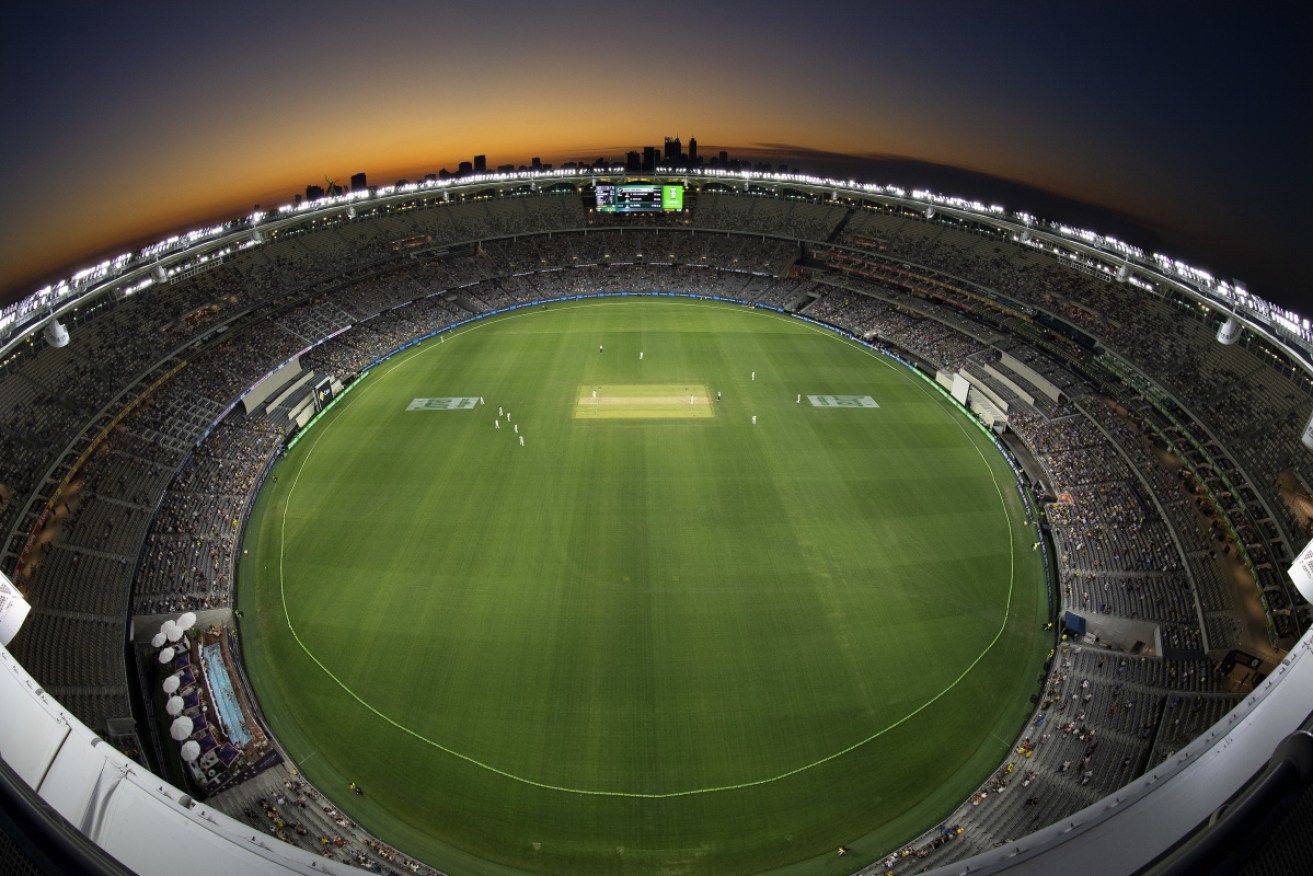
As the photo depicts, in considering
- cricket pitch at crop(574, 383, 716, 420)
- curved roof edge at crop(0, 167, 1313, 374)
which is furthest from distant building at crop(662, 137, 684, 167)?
cricket pitch at crop(574, 383, 716, 420)

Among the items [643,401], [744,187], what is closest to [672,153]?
[744,187]

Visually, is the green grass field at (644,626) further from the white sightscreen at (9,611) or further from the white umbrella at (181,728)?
the white sightscreen at (9,611)

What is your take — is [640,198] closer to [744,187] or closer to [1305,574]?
[744,187]

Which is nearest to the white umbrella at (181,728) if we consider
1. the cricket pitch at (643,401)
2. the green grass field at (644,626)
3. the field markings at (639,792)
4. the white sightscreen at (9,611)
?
the green grass field at (644,626)

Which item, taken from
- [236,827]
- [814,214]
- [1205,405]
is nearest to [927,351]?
[1205,405]

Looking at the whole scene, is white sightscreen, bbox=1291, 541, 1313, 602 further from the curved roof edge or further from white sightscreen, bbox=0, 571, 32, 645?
white sightscreen, bbox=0, 571, 32, 645

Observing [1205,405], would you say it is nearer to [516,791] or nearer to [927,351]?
[927,351]
